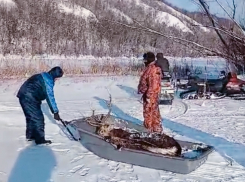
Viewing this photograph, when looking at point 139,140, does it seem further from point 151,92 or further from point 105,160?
point 151,92

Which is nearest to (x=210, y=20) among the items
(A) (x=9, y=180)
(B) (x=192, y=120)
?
(A) (x=9, y=180)

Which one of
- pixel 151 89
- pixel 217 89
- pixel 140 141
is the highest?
pixel 151 89

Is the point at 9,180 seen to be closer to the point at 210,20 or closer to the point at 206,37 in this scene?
the point at 206,37

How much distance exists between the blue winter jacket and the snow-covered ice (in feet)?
2.34

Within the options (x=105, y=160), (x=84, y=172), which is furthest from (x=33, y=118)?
(x=84, y=172)

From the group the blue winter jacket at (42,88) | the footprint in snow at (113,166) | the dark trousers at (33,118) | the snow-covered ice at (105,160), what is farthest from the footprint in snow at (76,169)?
the dark trousers at (33,118)

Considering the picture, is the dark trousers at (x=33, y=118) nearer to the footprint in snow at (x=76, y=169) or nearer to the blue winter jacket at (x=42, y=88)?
the blue winter jacket at (x=42, y=88)

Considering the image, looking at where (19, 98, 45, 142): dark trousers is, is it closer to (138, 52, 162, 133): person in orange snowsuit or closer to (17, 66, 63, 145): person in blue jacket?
(17, 66, 63, 145): person in blue jacket

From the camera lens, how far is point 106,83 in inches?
634

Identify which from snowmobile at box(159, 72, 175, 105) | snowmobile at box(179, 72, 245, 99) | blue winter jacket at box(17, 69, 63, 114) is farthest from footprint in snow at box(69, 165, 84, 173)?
snowmobile at box(179, 72, 245, 99)

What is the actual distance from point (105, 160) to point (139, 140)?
608 millimetres

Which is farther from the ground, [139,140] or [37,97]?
[37,97]

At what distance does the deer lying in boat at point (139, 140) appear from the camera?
530 cm

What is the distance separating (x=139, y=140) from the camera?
18.3ft
